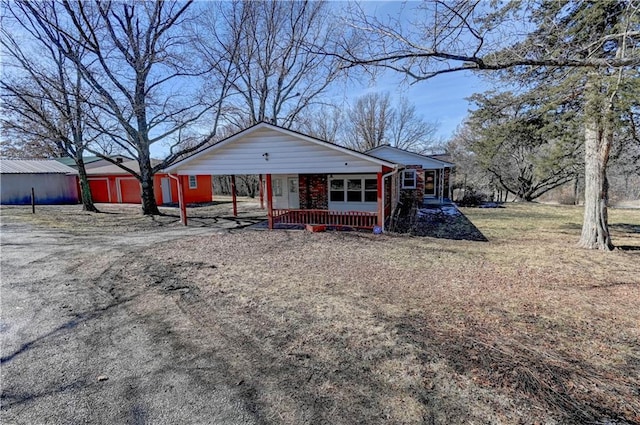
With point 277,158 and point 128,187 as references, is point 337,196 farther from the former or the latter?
point 128,187

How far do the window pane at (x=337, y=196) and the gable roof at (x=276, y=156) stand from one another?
383 cm

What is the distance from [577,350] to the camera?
3477mm

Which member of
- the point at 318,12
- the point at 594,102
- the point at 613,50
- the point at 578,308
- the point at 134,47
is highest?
the point at 318,12

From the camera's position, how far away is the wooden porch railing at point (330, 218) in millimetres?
11609

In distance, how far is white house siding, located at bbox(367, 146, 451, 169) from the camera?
62.4 feet

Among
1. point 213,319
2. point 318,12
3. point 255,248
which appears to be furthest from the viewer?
point 318,12

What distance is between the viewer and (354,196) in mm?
14125

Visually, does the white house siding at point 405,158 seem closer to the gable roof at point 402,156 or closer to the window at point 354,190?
the gable roof at point 402,156

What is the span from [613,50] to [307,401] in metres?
9.74

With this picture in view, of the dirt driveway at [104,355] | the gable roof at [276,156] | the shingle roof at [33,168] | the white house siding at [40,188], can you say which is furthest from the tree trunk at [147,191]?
the white house siding at [40,188]

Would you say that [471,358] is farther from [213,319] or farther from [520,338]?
[213,319]

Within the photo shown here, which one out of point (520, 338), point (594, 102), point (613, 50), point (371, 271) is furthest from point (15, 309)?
point (613, 50)

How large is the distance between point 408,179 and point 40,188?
90.8ft

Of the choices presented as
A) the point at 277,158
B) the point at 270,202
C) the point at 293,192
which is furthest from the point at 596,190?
the point at 293,192
